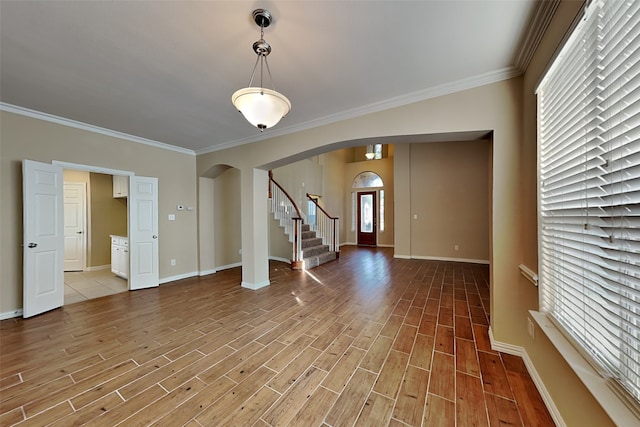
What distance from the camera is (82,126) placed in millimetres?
3537

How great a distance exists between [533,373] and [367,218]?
A: 7348 mm

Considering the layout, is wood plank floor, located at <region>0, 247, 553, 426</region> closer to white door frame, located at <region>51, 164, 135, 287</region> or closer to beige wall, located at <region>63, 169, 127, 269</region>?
white door frame, located at <region>51, 164, 135, 287</region>

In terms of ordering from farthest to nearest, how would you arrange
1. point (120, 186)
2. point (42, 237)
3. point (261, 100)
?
point (120, 186) → point (42, 237) → point (261, 100)

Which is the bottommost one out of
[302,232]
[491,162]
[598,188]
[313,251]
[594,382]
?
[313,251]

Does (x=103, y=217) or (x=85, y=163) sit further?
(x=103, y=217)

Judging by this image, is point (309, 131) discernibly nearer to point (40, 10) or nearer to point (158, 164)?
point (40, 10)

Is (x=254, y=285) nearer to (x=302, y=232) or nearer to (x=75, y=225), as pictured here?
(x=302, y=232)

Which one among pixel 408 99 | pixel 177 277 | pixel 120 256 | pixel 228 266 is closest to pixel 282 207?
pixel 228 266

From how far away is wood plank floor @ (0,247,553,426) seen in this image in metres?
1.54

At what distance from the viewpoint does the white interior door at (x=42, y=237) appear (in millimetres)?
2996

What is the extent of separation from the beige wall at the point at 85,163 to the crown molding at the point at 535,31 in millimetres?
5392

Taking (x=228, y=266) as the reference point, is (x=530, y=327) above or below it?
above

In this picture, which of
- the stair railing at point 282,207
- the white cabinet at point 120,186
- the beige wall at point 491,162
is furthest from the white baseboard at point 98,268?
the stair railing at point 282,207

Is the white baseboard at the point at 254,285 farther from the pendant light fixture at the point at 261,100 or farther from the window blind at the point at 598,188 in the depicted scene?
the window blind at the point at 598,188
